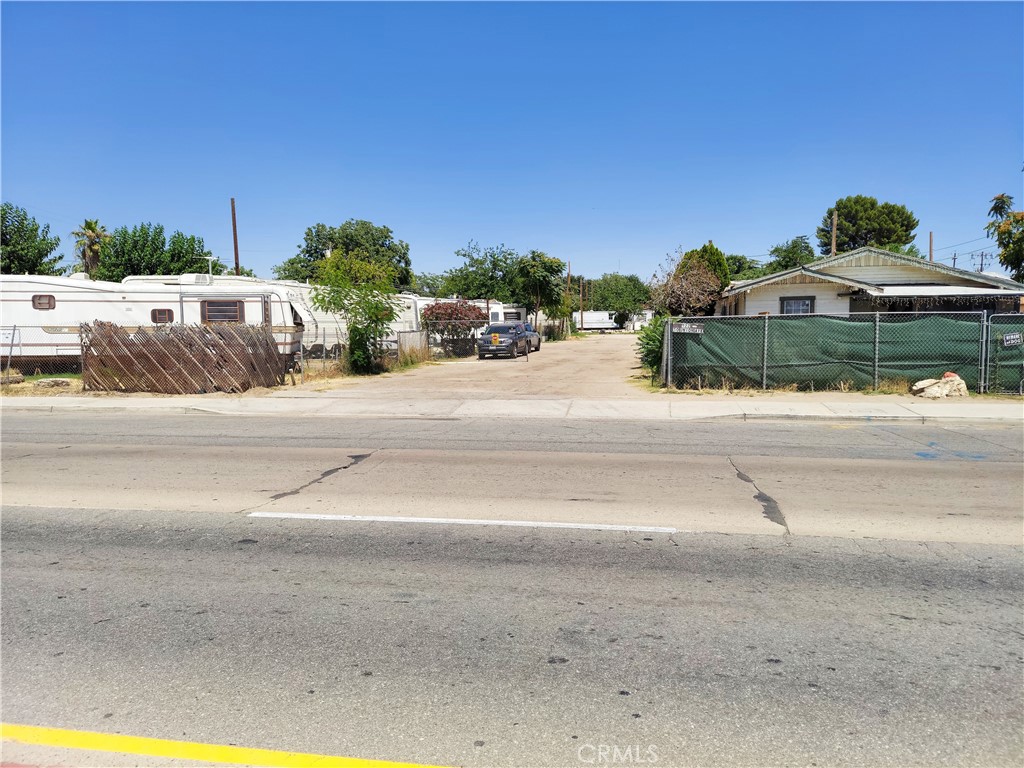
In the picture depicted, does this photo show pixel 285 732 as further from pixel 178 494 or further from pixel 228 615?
pixel 178 494

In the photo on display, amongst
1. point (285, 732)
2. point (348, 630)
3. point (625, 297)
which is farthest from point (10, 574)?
point (625, 297)

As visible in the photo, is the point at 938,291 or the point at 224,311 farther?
the point at 938,291

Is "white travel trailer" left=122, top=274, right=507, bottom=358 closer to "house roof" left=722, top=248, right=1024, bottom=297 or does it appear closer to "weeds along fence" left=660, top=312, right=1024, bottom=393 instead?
"weeds along fence" left=660, top=312, right=1024, bottom=393

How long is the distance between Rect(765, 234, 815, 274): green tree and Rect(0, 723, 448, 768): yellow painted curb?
71304mm

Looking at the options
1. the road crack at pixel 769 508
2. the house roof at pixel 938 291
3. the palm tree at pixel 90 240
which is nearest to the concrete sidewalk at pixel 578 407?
the road crack at pixel 769 508

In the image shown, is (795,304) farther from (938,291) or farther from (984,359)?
(984,359)

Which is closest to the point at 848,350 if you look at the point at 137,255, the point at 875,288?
the point at 875,288

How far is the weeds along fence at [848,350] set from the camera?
51.8ft

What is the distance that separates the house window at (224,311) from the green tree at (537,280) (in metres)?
30.2

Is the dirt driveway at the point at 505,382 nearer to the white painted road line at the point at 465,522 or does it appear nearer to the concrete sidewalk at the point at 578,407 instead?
the concrete sidewalk at the point at 578,407

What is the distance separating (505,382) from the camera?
2103 centimetres

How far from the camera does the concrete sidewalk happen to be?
13.5 m

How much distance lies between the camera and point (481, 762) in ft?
9.76

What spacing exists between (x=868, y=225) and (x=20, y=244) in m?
68.2
